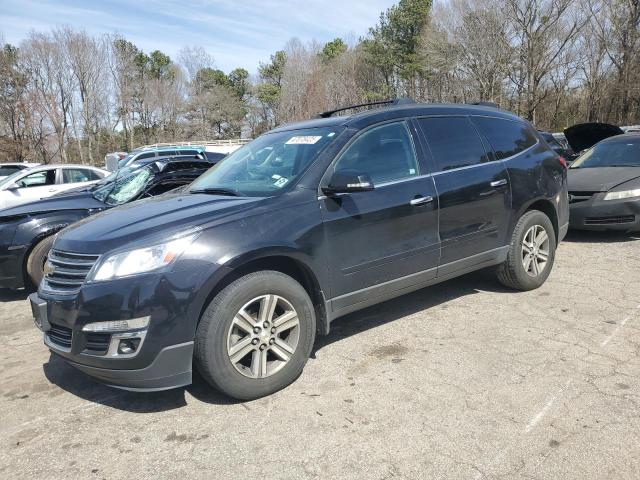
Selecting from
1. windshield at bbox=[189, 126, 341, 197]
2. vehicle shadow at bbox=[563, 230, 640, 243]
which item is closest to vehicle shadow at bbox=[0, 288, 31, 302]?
windshield at bbox=[189, 126, 341, 197]

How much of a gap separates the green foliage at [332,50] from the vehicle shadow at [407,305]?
174 feet

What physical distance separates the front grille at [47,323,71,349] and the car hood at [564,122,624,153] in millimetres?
9930

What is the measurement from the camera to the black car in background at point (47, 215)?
5.71 meters

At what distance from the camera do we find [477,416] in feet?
9.66

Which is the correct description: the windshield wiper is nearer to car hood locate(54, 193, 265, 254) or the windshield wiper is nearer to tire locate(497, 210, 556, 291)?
car hood locate(54, 193, 265, 254)

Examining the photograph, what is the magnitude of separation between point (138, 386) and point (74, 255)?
90cm

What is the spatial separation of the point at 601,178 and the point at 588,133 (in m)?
3.55

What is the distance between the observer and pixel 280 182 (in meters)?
3.62

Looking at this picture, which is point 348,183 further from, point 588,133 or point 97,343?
point 588,133

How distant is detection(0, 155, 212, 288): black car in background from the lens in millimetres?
5707

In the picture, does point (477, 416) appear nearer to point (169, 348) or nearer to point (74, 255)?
point (169, 348)

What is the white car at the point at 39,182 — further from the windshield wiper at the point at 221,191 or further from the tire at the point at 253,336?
the tire at the point at 253,336

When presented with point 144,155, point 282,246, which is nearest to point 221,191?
point 282,246

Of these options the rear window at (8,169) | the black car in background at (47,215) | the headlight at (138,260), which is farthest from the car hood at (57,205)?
the rear window at (8,169)
